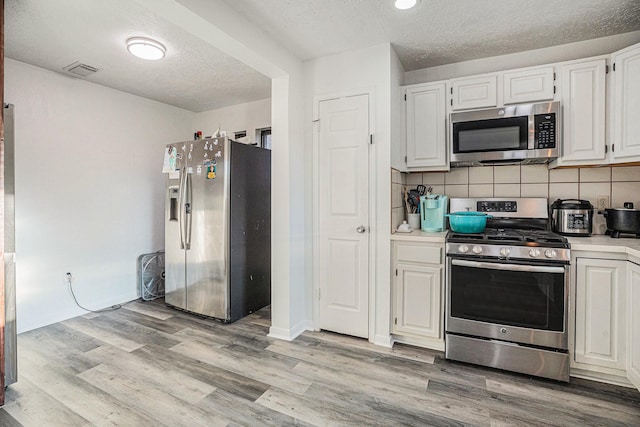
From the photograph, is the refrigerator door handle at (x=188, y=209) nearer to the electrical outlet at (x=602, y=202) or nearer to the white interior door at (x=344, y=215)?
the white interior door at (x=344, y=215)

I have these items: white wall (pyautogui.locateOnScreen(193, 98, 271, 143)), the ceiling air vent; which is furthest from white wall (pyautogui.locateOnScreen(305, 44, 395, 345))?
the ceiling air vent

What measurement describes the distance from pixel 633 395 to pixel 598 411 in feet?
1.25

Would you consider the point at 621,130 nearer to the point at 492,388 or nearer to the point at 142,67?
the point at 492,388

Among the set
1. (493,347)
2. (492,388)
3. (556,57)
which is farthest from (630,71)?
(492,388)

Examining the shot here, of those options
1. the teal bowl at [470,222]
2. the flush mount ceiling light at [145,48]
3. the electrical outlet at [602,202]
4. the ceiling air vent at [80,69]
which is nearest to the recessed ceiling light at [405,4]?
the teal bowl at [470,222]

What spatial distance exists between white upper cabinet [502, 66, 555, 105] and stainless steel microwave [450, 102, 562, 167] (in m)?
0.07

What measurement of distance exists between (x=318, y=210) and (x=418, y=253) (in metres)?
0.95

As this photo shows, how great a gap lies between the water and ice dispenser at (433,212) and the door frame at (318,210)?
47 centimetres

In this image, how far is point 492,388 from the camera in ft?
6.48

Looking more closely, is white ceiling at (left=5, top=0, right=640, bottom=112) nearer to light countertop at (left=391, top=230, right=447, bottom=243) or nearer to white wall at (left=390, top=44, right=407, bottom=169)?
white wall at (left=390, top=44, right=407, bottom=169)

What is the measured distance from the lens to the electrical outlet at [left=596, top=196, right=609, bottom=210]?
246 centimetres

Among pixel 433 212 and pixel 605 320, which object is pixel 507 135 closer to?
pixel 433 212

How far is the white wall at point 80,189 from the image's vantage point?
2881mm

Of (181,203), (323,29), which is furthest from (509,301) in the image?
(181,203)
